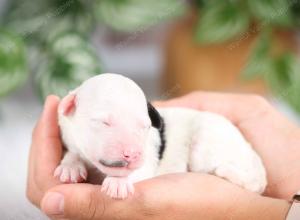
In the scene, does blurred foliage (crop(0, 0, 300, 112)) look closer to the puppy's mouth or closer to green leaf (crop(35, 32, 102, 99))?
green leaf (crop(35, 32, 102, 99))

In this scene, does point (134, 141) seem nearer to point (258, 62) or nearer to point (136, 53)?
point (258, 62)

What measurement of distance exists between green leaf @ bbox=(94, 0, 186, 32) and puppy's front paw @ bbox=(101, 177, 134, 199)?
0.56m

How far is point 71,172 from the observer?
1.79ft

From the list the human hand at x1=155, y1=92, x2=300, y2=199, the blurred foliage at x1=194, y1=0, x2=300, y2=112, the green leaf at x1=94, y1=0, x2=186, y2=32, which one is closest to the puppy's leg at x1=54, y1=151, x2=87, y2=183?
the human hand at x1=155, y1=92, x2=300, y2=199

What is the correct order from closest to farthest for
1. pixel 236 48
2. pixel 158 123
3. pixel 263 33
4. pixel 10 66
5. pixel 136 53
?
pixel 158 123 < pixel 10 66 < pixel 263 33 < pixel 236 48 < pixel 136 53

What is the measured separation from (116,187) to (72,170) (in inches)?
3.5

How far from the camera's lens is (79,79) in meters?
0.88

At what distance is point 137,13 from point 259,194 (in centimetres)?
48

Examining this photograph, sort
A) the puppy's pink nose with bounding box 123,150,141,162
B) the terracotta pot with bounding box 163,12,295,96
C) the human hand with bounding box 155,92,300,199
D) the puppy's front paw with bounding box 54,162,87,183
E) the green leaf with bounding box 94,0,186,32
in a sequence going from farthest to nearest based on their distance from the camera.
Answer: the terracotta pot with bounding box 163,12,295,96 < the green leaf with bounding box 94,0,186,32 < the human hand with bounding box 155,92,300,199 < the puppy's front paw with bounding box 54,162,87,183 < the puppy's pink nose with bounding box 123,150,141,162

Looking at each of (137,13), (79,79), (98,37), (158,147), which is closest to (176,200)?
(158,147)

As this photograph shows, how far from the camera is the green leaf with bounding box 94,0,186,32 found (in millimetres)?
997

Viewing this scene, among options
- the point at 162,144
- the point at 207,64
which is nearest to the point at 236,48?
the point at 207,64

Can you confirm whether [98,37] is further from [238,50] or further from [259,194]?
[259,194]

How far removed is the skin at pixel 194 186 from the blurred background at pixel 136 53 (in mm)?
86
